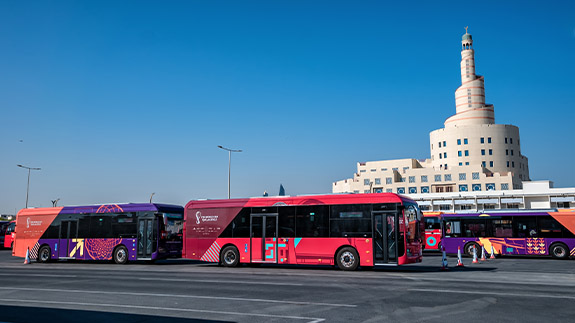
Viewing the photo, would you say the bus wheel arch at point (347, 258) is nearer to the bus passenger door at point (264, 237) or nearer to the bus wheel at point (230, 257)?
the bus passenger door at point (264, 237)

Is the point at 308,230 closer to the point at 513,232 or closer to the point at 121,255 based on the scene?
the point at 121,255

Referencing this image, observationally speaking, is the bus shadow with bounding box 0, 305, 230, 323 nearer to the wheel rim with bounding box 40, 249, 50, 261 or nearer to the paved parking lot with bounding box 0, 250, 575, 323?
the paved parking lot with bounding box 0, 250, 575, 323

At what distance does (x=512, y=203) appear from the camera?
8538 cm

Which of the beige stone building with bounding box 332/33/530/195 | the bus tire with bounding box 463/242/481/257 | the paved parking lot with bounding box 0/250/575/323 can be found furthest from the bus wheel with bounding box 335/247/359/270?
the beige stone building with bounding box 332/33/530/195

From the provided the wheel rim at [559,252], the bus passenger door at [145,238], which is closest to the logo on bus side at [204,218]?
the bus passenger door at [145,238]

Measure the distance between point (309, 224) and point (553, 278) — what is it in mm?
9085

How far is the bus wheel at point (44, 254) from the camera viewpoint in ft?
80.7

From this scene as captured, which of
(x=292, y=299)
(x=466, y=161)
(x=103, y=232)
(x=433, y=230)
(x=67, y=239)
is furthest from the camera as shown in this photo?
(x=466, y=161)

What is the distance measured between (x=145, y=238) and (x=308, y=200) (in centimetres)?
877

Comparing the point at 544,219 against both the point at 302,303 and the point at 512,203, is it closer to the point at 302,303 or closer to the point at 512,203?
the point at 302,303

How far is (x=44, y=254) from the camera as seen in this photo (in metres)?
24.7

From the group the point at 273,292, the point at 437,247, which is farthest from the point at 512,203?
the point at 273,292

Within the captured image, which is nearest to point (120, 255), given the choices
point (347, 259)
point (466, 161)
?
point (347, 259)

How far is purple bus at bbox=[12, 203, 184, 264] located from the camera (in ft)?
73.6
